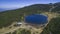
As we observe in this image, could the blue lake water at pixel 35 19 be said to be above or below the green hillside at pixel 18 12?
below

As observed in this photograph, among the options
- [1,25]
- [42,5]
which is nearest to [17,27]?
[1,25]

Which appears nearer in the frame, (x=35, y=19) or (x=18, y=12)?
(x=35, y=19)

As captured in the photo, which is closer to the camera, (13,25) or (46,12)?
(13,25)

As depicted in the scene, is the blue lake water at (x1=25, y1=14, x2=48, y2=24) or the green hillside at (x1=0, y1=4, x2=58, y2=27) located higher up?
the green hillside at (x1=0, y1=4, x2=58, y2=27)

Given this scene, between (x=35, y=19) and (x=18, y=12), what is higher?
(x=18, y=12)

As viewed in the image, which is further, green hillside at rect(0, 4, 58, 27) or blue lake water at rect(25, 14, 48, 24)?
blue lake water at rect(25, 14, 48, 24)

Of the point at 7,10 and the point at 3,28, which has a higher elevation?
the point at 7,10

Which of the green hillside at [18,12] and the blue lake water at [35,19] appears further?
the blue lake water at [35,19]

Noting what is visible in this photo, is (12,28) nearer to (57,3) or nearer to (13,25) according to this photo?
(13,25)

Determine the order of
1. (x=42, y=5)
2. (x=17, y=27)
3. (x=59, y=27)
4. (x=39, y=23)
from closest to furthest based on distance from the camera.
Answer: (x=59, y=27), (x=17, y=27), (x=39, y=23), (x=42, y=5)

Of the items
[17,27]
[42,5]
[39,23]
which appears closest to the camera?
[17,27]

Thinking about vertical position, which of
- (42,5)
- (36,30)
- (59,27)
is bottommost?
(36,30)
